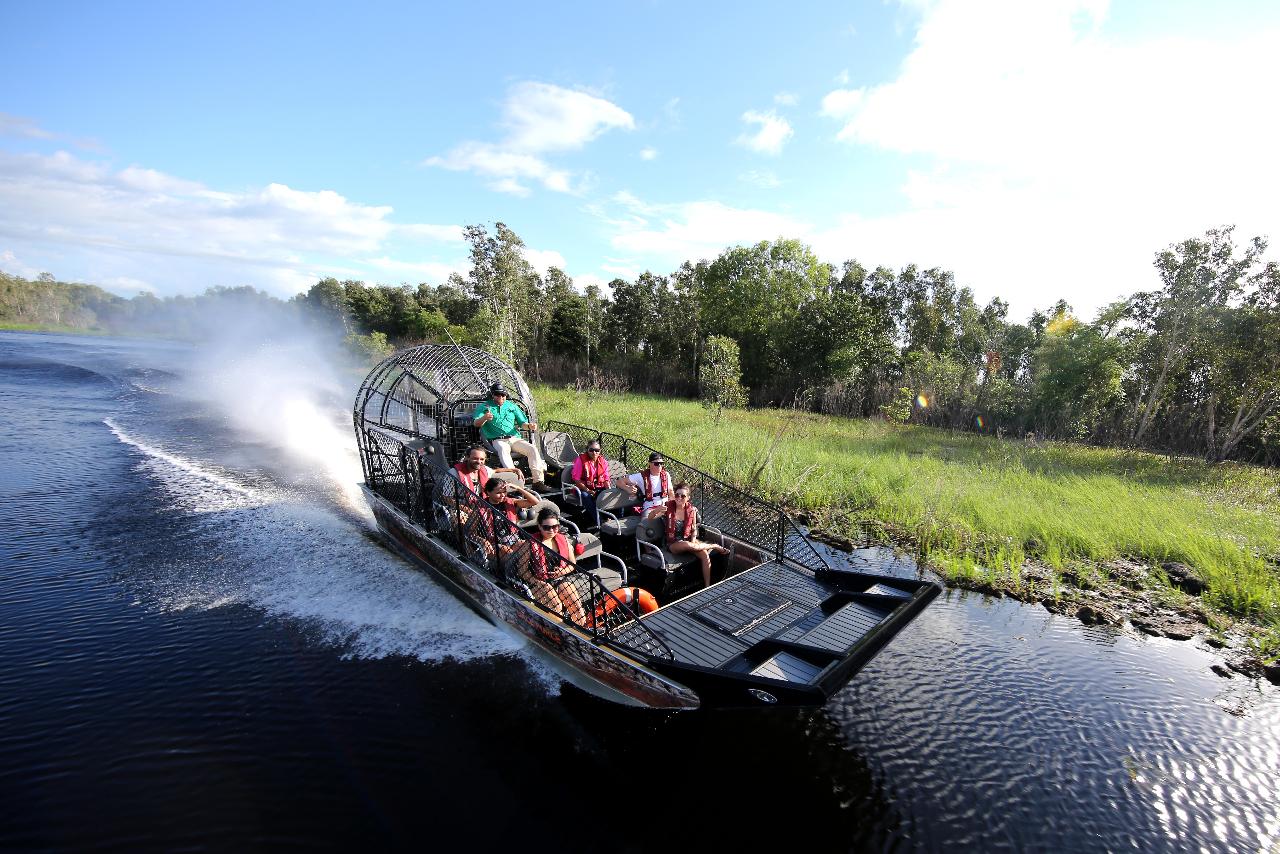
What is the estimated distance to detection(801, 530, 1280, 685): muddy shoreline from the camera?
746 centimetres

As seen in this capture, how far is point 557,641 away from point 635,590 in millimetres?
1081

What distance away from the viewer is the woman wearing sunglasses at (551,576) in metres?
5.92

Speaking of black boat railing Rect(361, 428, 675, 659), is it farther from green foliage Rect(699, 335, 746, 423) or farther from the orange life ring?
green foliage Rect(699, 335, 746, 423)

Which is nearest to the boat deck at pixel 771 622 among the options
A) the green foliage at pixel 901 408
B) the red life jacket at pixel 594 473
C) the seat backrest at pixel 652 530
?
the seat backrest at pixel 652 530

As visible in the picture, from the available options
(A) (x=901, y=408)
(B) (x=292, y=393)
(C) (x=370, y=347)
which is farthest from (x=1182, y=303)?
(C) (x=370, y=347)

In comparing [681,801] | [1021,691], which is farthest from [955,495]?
[681,801]

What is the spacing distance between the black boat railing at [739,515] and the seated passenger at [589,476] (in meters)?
0.43

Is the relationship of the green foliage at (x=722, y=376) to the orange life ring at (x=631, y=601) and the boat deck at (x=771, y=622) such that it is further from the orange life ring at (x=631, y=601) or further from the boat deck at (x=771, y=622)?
the orange life ring at (x=631, y=601)

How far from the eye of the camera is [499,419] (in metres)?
9.23

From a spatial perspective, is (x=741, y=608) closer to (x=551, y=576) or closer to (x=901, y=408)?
(x=551, y=576)

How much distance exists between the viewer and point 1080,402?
20.1 metres

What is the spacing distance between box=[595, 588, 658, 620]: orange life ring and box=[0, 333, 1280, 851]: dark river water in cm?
107

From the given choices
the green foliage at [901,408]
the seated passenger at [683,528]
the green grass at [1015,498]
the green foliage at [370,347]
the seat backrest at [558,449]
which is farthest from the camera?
the green foliage at [370,347]

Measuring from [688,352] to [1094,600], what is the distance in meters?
28.3
